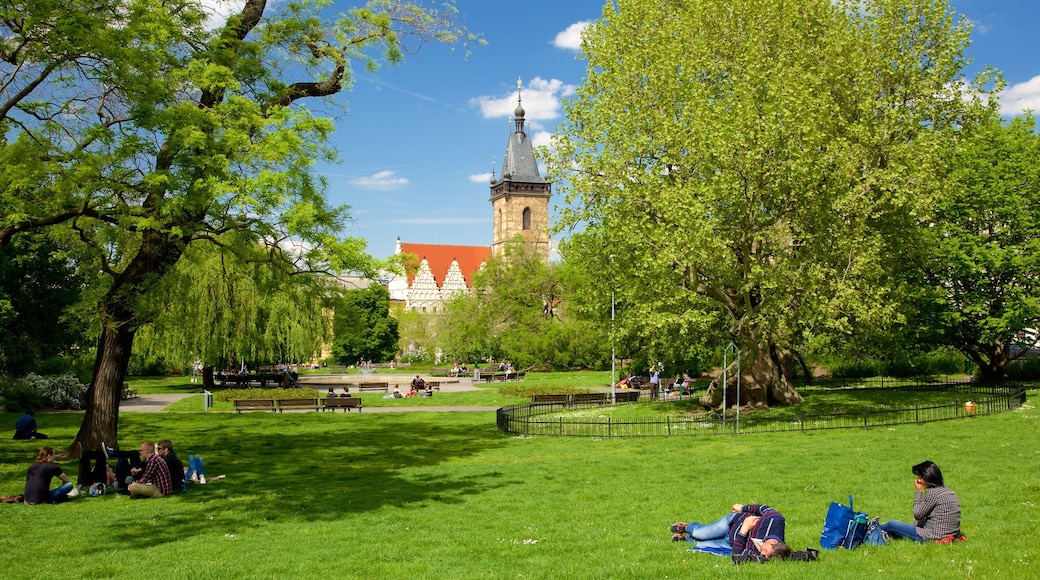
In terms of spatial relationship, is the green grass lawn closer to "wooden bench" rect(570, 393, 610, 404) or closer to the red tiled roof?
"wooden bench" rect(570, 393, 610, 404)

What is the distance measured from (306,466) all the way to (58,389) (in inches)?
843

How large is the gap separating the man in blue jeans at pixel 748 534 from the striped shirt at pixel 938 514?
1886 mm

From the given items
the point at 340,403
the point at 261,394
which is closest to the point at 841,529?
the point at 340,403

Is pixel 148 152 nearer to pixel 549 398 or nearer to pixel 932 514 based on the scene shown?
pixel 932 514

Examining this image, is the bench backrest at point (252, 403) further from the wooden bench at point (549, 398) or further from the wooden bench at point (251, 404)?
the wooden bench at point (549, 398)

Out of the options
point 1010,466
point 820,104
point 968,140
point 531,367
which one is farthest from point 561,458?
point 531,367

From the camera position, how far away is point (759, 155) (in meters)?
22.9

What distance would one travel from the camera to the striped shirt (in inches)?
368

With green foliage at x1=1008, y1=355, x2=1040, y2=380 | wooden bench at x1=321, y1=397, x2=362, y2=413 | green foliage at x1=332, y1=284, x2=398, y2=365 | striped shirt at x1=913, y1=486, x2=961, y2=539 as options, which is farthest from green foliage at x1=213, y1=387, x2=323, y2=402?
green foliage at x1=332, y1=284, x2=398, y2=365

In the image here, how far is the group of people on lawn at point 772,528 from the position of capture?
881 cm

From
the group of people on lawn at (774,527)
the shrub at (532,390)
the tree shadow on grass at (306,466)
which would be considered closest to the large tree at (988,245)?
the shrub at (532,390)

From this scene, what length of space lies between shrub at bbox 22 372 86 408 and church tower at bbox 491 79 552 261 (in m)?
86.0

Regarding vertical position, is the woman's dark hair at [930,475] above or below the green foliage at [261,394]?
above

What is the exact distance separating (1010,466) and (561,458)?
9.36m
